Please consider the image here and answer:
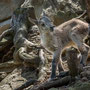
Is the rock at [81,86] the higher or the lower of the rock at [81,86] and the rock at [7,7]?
the lower

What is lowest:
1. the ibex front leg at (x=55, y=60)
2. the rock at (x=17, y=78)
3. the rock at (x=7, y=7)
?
the rock at (x=17, y=78)

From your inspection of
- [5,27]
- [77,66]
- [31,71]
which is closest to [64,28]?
[77,66]

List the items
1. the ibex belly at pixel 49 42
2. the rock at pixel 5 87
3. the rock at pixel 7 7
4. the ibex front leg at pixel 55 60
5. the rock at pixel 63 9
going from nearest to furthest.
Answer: the ibex front leg at pixel 55 60
the ibex belly at pixel 49 42
the rock at pixel 5 87
the rock at pixel 63 9
the rock at pixel 7 7

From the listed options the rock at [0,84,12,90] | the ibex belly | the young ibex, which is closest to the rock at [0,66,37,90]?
the rock at [0,84,12,90]

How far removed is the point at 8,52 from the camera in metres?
10.6

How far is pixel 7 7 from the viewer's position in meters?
14.1

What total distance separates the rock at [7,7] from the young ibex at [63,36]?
23.2 ft

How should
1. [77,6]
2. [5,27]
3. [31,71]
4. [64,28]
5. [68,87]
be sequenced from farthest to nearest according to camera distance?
1. [5,27]
2. [77,6]
3. [31,71]
4. [64,28]
5. [68,87]

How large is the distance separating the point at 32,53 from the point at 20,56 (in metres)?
0.46

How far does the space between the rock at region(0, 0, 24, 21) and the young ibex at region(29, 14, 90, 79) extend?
7.06m

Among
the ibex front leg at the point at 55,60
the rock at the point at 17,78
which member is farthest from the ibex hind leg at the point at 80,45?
the rock at the point at 17,78

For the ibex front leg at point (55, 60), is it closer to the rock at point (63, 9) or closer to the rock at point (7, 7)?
the rock at point (63, 9)

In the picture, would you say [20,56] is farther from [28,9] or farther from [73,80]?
[73,80]

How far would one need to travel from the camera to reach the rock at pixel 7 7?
13625 mm
